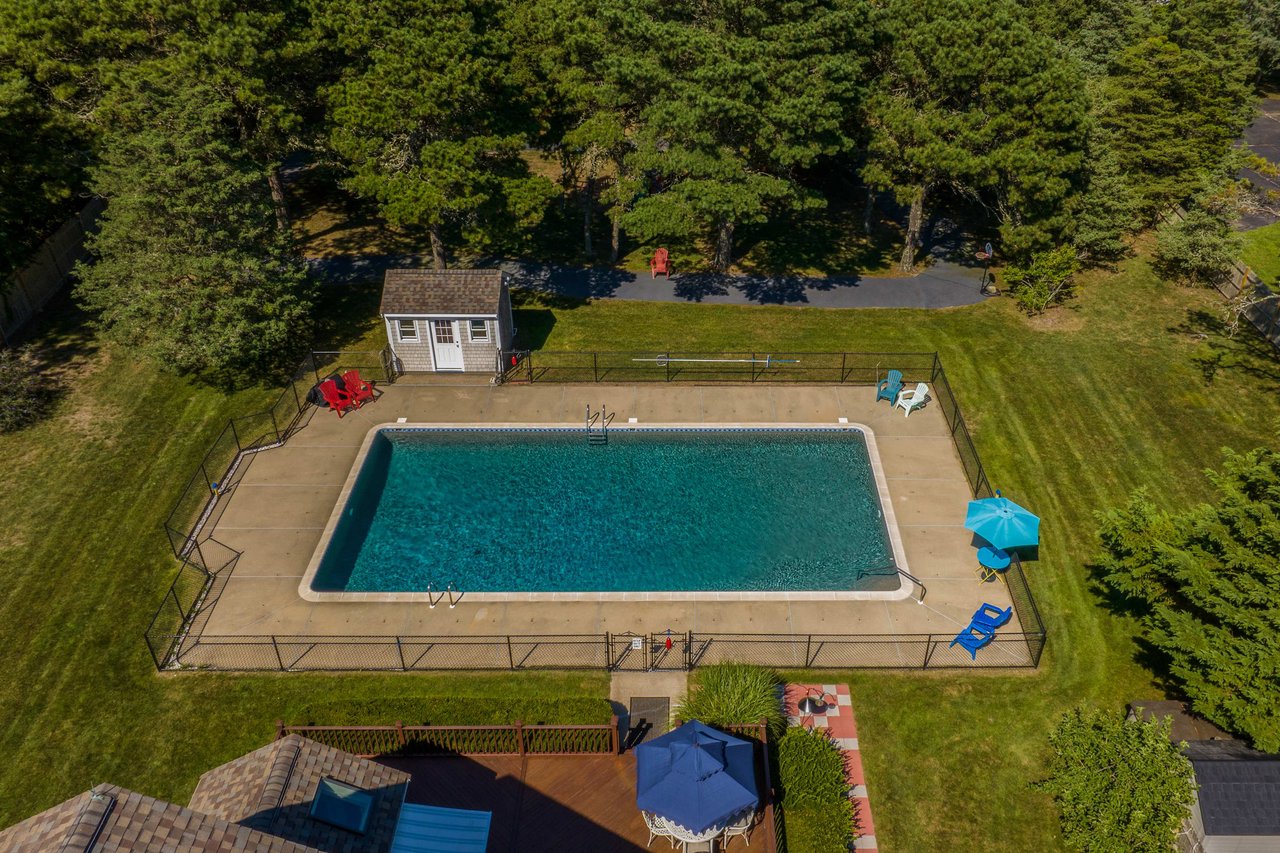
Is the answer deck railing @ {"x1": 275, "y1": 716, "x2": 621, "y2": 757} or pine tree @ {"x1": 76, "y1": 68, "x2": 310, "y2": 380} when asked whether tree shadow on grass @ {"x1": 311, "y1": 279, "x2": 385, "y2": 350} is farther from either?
deck railing @ {"x1": 275, "y1": 716, "x2": 621, "y2": 757}

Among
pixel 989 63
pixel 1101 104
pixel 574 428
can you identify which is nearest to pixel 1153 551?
pixel 574 428

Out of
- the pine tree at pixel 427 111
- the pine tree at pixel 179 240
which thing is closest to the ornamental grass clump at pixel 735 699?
the pine tree at pixel 179 240

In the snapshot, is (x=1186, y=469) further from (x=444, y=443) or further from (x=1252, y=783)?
(x=444, y=443)

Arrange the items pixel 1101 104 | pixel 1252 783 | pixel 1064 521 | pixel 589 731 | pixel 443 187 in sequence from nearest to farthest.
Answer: pixel 1252 783 < pixel 589 731 < pixel 1064 521 < pixel 443 187 < pixel 1101 104

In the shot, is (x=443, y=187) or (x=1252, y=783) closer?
(x=1252, y=783)

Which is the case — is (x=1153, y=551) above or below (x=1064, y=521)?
above
